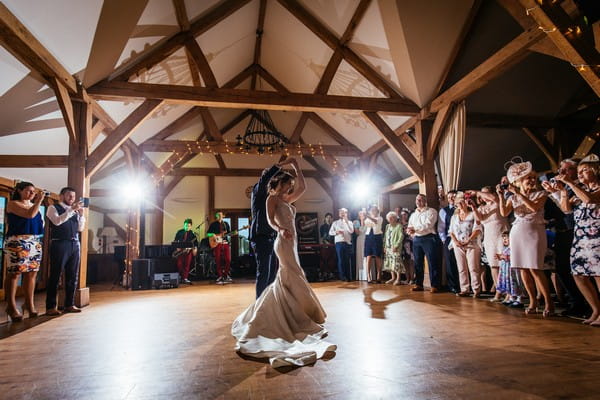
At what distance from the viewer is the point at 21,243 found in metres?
3.43

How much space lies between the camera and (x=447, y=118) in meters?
5.26

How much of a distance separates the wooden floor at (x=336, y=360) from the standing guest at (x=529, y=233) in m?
0.30

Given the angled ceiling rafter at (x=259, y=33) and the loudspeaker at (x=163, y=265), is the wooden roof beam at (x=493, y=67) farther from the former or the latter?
the loudspeaker at (x=163, y=265)

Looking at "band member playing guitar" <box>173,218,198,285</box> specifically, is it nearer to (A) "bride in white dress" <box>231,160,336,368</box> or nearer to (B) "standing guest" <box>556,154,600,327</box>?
(A) "bride in white dress" <box>231,160,336,368</box>

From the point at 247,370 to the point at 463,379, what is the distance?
111 cm

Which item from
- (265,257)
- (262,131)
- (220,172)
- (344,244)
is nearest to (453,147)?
(344,244)

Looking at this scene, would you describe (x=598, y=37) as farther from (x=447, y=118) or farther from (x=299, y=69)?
(x=299, y=69)

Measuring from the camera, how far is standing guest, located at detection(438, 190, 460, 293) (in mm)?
4805

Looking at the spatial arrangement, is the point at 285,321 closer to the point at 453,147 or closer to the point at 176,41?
the point at 453,147

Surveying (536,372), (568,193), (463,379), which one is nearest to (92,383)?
(463,379)

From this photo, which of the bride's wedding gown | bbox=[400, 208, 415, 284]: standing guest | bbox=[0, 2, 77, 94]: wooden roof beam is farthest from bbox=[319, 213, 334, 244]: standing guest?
bbox=[0, 2, 77, 94]: wooden roof beam

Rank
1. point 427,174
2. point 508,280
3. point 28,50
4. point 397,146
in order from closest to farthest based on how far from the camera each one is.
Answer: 1. point 28,50
2. point 508,280
3. point 427,174
4. point 397,146

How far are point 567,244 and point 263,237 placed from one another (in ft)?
9.26

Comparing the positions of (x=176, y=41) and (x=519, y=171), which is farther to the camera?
(x=176, y=41)
